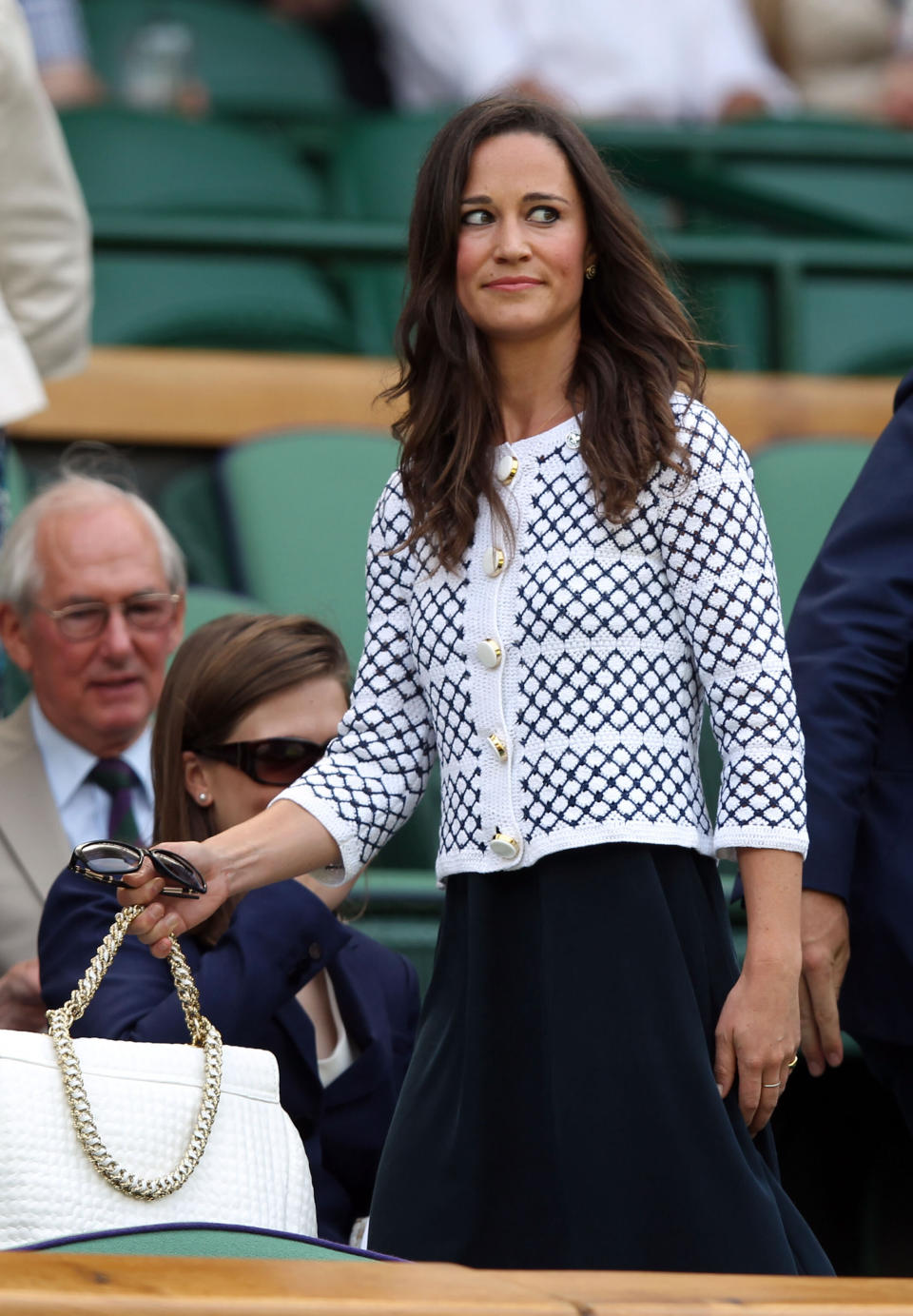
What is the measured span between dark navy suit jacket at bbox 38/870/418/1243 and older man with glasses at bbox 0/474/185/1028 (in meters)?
0.48

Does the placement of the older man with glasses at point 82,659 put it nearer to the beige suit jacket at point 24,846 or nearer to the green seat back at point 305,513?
the beige suit jacket at point 24,846

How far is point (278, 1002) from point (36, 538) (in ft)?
3.99

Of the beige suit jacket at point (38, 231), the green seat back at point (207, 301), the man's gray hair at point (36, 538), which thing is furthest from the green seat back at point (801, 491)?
the beige suit jacket at point (38, 231)

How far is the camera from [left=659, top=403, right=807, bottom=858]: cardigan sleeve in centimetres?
160

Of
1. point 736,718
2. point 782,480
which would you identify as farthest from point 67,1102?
point 782,480

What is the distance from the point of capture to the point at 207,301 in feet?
14.1

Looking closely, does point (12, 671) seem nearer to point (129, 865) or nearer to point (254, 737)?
point (254, 737)

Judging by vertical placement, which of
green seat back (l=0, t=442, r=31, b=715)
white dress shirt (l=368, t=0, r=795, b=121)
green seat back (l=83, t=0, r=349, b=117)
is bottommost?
green seat back (l=0, t=442, r=31, b=715)

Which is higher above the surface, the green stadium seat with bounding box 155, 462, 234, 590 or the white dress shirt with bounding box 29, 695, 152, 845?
the green stadium seat with bounding box 155, 462, 234, 590

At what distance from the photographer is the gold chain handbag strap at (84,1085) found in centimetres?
156

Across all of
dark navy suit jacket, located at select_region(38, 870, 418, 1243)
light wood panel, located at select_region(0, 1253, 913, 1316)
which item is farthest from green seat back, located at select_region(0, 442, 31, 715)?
light wood panel, located at select_region(0, 1253, 913, 1316)

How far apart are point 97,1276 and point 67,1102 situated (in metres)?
0.38

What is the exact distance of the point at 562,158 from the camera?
1707 mm

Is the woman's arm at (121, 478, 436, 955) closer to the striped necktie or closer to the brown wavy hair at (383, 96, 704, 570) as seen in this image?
the brown wavy hair at (383, 96, 704, 570)
